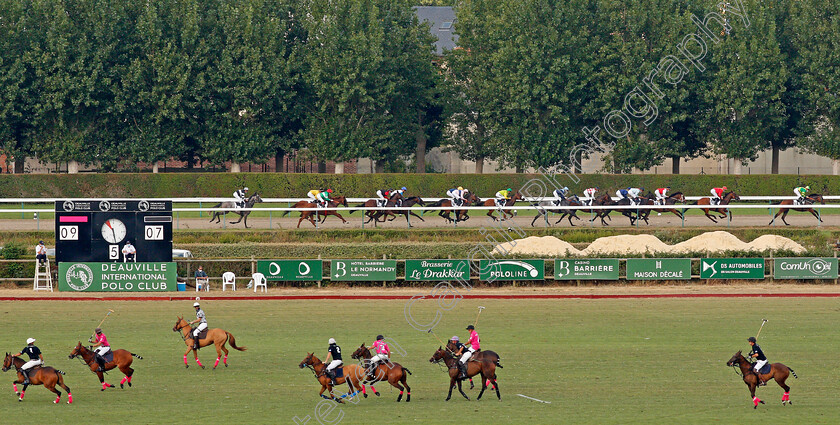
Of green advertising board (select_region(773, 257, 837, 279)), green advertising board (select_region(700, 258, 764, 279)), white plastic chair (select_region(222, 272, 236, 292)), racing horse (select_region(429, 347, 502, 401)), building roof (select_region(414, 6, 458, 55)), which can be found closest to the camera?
racing horse (select_region(429, 347, 502, 401))

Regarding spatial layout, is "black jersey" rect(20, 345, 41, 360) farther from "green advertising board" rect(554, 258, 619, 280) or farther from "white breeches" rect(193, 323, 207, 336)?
"green advertising board" rect(554, 258, 619, 280)

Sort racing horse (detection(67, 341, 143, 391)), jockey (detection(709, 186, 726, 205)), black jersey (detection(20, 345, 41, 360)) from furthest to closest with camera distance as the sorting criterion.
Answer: jockey (detection(709, 186, 726, 205)) < racing horse (detection(67, 341, 143, 391)) < black jersey (detection(20, 345, 41, 360))

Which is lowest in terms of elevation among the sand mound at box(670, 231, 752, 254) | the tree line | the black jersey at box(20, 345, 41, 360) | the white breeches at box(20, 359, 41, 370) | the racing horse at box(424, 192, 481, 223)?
the white breeches at box(20, 359, 41, 370)

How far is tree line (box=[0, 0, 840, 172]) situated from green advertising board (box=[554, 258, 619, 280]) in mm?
21992

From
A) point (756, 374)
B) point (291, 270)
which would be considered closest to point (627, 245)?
point (291, 270)

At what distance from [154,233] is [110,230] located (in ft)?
4.28

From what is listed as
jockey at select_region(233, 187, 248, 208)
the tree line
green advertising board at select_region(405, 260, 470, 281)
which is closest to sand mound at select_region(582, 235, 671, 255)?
green advertising board at select_region(405, 260, 470, 281)

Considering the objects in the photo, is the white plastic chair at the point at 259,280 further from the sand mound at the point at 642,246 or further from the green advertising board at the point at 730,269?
the green advertising board at the point at 730,269

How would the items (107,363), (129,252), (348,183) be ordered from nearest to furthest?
(107,363) < (129,252) < (348,183)

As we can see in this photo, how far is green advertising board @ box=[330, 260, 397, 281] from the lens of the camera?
1176 inches

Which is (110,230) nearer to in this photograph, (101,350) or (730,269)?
(101,350)

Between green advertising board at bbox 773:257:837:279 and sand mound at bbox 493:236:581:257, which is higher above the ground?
sand mound at bbox 493:236:581:257

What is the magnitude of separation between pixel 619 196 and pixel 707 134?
61.4 feet

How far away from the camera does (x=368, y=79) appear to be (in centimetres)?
5419
